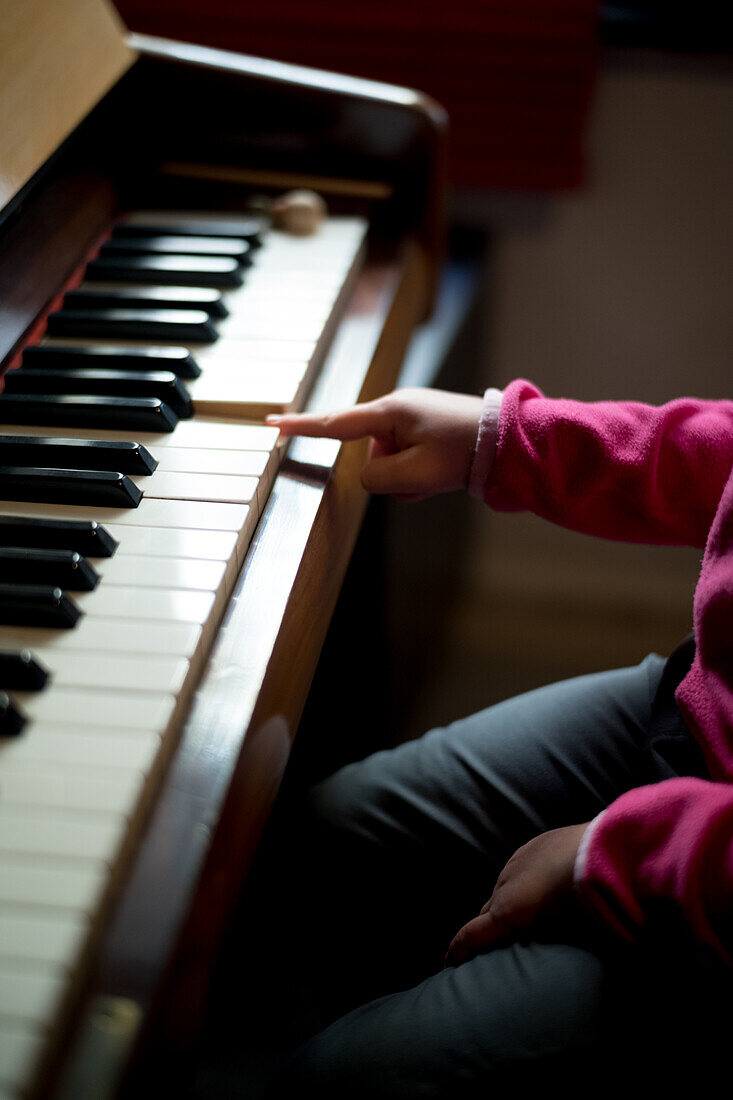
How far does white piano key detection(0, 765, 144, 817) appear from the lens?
0.48m

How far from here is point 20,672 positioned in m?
0.54

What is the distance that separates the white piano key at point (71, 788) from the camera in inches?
19.0

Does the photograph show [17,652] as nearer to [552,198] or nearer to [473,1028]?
[473,1028]

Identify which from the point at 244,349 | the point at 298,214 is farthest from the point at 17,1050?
the point at 298,214

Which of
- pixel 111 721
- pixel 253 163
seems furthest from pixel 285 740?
pixel 253 163

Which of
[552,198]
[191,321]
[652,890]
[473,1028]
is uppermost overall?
[552,198]

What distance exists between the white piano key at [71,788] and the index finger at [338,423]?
1.09 feet

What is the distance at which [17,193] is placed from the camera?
804mm

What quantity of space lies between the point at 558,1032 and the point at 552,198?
1393 mm

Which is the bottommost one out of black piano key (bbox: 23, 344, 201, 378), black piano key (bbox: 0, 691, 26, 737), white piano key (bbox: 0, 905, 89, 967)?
white piano key (bbox: 0, 905, 89, 967)

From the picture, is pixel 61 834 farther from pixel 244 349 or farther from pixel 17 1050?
pixel 244 349

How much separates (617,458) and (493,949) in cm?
37

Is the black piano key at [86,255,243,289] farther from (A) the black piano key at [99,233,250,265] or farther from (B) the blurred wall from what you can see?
(B) the blurred wall

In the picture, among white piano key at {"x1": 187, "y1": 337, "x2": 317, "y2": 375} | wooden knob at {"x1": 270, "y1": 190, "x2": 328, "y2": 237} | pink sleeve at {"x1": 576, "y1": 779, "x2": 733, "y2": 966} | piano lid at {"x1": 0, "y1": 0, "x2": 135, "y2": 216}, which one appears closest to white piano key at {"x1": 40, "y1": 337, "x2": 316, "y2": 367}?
white piano key at {"x1": 187, "y1": 337, "x2": 317, "y2": 375}
